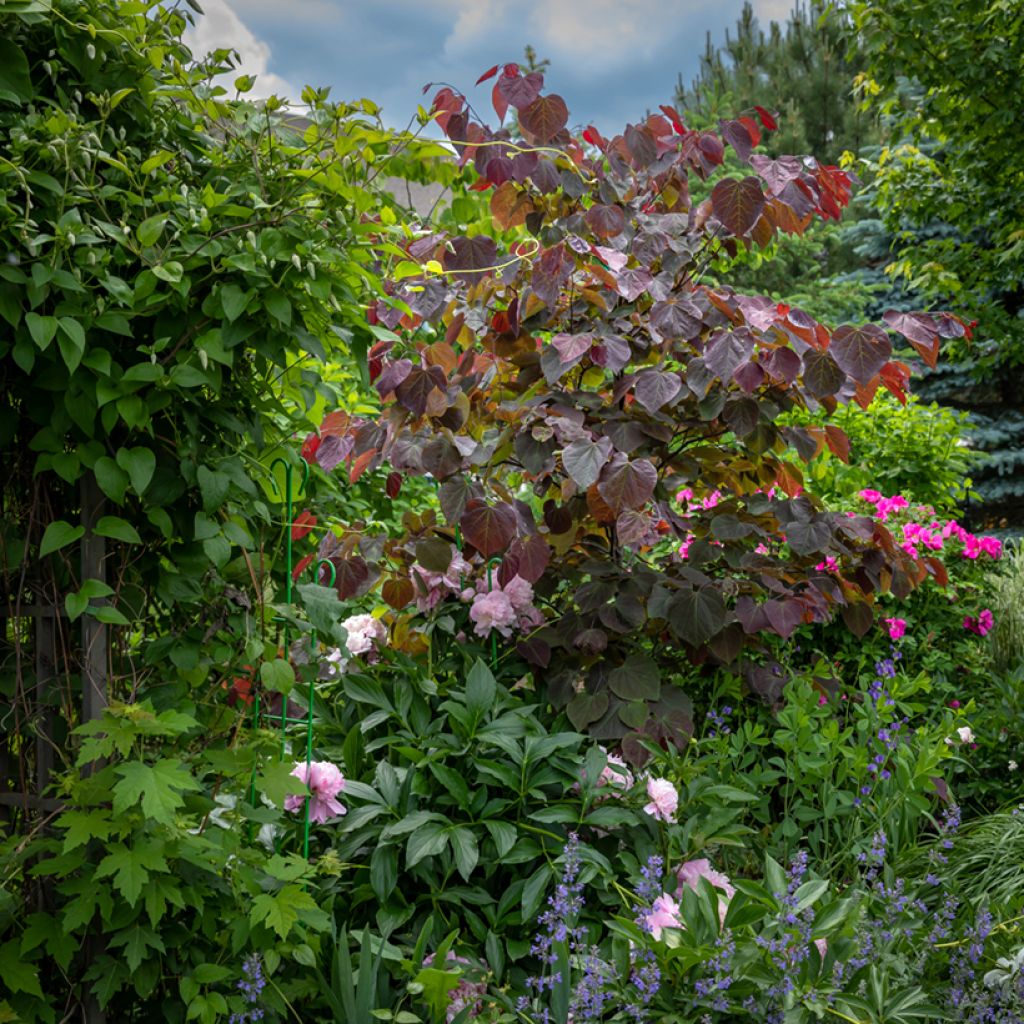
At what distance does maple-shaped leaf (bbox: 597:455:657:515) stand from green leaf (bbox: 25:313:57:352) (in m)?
1.17

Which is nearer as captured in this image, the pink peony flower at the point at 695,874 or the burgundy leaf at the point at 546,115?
the pink peony flower at the point at 695,874

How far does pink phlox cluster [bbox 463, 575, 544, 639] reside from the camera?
2463mm

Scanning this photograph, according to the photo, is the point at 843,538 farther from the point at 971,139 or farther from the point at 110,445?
the point at 971,139

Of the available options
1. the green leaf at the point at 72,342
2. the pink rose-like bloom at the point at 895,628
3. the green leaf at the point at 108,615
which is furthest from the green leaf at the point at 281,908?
the pink rose-like bloom at the point at 895,628

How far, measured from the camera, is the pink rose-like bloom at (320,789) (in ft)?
6.83

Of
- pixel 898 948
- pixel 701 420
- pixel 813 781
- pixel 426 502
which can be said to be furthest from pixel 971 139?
pixel 898 948

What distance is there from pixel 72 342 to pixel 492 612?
3.99ft

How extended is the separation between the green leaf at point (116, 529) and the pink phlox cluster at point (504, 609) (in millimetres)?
1002

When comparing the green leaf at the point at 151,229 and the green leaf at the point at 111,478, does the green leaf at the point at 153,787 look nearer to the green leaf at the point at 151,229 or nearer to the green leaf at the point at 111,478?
the green leaf at the point at 111,478

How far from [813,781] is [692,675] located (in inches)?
20.6

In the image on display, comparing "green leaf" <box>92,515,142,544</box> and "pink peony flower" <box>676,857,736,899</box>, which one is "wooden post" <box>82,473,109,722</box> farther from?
"pink peony flower" <box>676,857,736,899</box>

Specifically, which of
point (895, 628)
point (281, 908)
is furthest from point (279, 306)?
point (895, 628)

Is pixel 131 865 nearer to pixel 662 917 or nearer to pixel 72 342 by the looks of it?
pixel 72 342

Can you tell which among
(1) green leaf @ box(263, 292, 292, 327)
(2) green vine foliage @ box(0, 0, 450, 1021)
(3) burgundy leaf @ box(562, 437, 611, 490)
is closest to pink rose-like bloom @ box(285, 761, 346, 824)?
(2) green vine foliage @ box(0, 0, 450, 1021)
